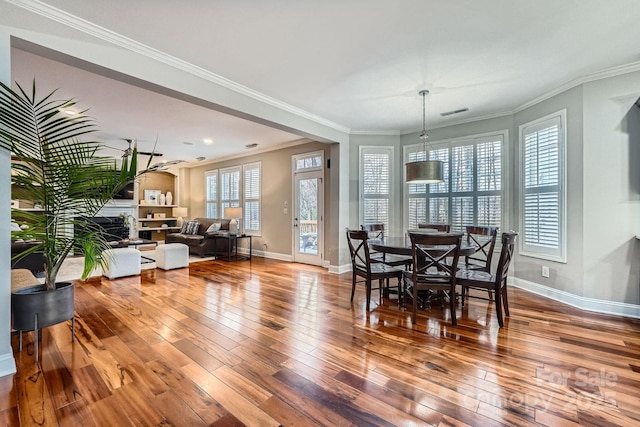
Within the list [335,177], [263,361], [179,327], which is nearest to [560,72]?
[335,177]

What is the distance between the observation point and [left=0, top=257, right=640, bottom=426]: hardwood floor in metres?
1.64

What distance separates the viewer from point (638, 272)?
123 inches

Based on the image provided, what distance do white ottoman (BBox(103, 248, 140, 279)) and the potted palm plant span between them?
96.8 inches

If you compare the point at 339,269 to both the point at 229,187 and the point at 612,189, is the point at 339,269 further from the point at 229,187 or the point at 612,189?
the point at 229,187

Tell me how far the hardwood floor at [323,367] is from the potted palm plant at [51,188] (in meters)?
0.42

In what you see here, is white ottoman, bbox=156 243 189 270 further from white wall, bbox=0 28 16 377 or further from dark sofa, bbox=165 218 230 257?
white wall, bbox=0 28 16 377

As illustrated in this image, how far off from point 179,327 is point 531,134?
4.99m

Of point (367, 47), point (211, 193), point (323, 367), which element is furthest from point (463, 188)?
point (211, 193)

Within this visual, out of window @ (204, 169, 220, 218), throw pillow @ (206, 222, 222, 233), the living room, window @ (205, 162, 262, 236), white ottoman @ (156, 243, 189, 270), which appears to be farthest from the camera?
window @ (204, 169, 220, 218)

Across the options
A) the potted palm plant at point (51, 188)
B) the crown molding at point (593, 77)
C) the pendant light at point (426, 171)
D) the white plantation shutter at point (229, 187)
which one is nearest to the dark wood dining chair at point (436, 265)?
the pendant light at point (426, 171)

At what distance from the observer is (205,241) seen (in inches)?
271

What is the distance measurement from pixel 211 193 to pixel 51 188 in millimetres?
6763

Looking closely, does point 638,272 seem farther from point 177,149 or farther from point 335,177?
point 177,149

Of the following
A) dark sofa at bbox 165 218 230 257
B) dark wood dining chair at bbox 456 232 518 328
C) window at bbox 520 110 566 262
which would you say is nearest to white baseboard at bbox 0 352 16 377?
dark wood dining chair at bbox 456 232 518 328
